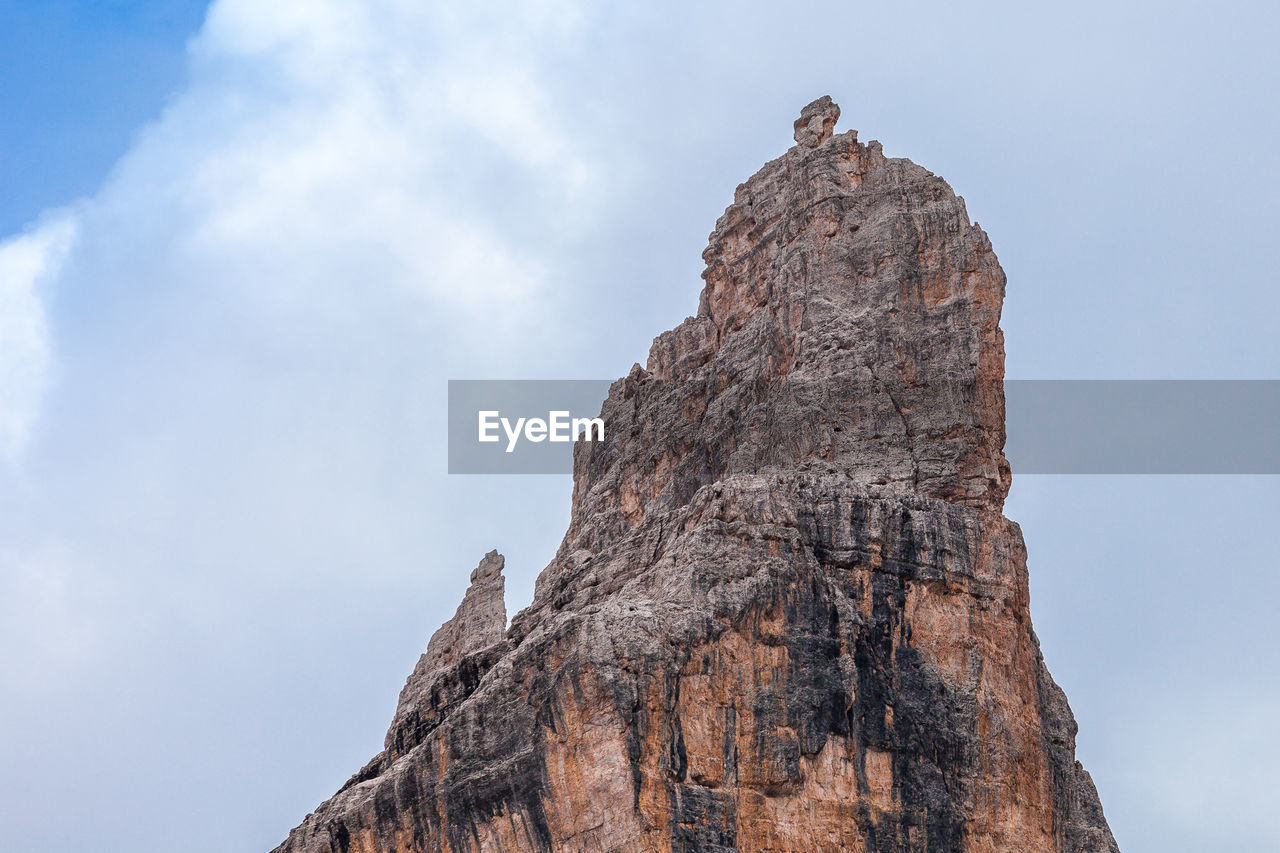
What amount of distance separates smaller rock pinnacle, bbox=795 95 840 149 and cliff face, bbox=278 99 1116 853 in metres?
8.64

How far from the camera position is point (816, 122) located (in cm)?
10662

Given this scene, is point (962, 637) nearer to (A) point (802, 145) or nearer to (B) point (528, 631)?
(B) point (528, 631)

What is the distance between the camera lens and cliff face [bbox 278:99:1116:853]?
7569 cm

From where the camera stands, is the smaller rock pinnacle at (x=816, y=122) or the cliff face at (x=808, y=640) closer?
the cliff face at (x=808, y=640)

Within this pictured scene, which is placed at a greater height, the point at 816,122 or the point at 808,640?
the point at 816,122

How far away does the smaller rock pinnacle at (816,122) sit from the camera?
347 feet

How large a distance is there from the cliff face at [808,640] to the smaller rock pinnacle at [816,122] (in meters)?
8.64

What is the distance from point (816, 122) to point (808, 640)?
38.2 metres

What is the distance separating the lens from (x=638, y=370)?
349 ft

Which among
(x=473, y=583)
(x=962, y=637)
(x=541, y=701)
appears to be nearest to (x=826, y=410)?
(x=962, y=637)

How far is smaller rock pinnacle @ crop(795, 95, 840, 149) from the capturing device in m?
106

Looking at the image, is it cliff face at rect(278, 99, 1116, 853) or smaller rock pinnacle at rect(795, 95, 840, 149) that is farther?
smaller rock pinnacle at rect(795, 95, 840, 149)

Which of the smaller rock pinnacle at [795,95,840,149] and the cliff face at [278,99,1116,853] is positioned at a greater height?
the smaller rock pinnacle at [795,95,840,149]

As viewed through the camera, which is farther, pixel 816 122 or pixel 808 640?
pixel 816 122
